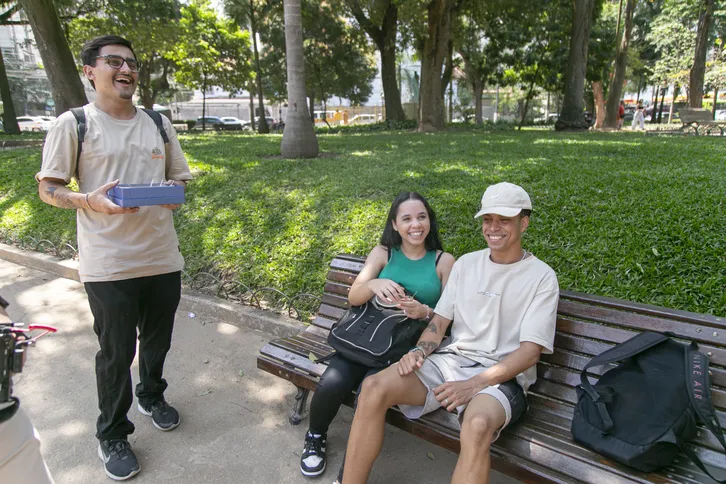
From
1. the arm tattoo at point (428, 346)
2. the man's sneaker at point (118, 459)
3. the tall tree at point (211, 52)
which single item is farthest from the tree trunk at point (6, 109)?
the arm tattoo at point (428, 346)

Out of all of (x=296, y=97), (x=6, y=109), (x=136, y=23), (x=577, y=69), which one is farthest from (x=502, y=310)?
(x=6, y=109)

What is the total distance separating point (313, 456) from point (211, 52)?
27.9 m

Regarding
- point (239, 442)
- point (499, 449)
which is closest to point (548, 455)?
point (499, 449)

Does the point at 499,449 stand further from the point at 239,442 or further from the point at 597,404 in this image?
the point at 239,442

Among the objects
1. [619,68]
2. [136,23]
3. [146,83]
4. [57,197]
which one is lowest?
[57,197]

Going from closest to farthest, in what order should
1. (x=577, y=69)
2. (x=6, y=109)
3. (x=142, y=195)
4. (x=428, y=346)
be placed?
1. (x=142, y=195)
2. (x=428, y=346)
3. (x=577, y=69)
4. (x=6, y=109)

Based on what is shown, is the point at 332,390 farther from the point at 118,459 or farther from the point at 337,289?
the point at 118,459

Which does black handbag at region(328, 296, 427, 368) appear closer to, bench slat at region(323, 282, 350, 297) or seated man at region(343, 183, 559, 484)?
seated man at region(343, 183, 559, 484)

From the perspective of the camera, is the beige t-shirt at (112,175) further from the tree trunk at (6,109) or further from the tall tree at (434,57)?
the tree trunk at (6,109)

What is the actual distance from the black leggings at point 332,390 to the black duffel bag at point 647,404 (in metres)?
1.04

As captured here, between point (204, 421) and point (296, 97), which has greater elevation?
point (296, 97)

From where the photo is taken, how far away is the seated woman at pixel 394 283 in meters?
2.55

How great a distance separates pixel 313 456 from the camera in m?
2.54

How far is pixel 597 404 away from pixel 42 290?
17.7 ft
